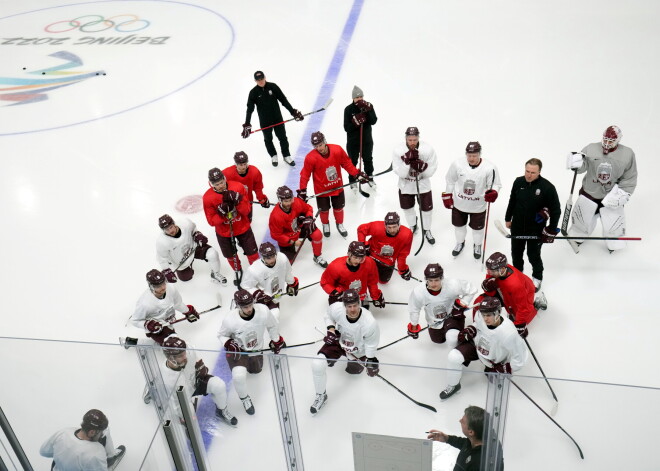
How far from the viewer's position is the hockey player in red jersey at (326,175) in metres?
4.55

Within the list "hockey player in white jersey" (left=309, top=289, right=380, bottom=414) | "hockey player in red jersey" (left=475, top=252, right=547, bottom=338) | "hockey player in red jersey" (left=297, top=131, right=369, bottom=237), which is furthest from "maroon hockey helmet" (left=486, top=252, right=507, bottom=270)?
"hockey player in red jersey" (left=297, top=131, right=369, bottom=237)

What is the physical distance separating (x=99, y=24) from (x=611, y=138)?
9.11 meters

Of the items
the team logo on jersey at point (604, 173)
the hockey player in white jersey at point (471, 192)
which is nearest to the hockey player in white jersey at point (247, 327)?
the hockey player in white jersey at point (471, 192)

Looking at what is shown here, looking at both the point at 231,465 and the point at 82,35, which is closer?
the point at 231,465

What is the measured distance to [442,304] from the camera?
346 centimetres

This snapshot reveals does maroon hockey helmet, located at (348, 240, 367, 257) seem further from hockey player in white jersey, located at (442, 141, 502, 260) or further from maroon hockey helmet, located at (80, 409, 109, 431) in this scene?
maroon hockey helmet, located at (80, 409, 109, 431)

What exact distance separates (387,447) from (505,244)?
2.66m

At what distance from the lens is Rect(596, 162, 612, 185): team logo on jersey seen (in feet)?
13.0

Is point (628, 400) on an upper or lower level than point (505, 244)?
upper

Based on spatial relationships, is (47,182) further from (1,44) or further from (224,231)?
(1,44)

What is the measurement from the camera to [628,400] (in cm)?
206

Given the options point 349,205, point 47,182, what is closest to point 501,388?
point 349,205

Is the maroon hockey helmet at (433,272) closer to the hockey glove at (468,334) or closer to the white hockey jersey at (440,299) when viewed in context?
the white hockey jersey at (440,299)

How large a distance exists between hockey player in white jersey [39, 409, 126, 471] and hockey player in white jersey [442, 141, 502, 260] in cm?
→ 272
